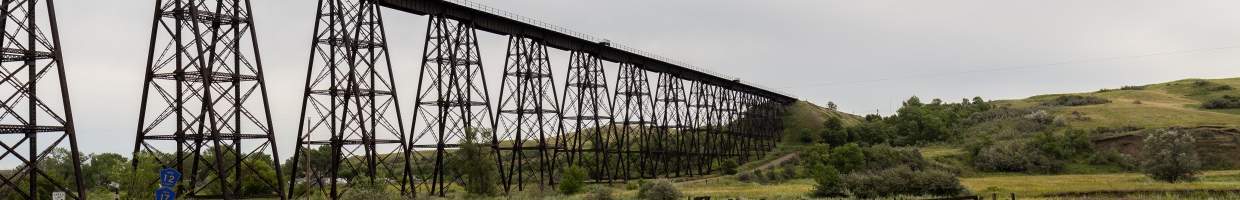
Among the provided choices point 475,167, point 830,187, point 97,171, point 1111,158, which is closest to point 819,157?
point 830,187

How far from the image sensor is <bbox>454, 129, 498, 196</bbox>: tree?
1195 inches

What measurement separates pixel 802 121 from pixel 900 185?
6224 centimetres

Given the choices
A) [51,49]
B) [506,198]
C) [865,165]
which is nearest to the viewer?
[51,49]

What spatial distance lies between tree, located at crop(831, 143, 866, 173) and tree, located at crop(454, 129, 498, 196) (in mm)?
27605

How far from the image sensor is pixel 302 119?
25.7 metres

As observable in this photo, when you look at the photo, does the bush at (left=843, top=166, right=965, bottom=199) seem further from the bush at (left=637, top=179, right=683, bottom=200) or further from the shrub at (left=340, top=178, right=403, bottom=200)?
the shrub at (left=340, top=178, right=403, bottom=200)

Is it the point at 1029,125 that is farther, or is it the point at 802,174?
the point at 1029,125

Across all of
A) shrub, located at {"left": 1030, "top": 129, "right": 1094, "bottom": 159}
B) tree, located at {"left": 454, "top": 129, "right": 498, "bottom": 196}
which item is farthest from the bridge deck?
shrub, located at {"left": 1030, "top": 129, "right": 1094, "bottom": 159}

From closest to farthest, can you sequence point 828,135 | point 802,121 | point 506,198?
point 506,198 → point 828,135 → point 802,121

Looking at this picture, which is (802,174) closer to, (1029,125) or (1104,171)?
(1104,171)

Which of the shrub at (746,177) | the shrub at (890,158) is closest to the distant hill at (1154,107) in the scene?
the shrub at (890,158)

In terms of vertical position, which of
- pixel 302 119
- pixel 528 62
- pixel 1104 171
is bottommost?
pixel 1104 171

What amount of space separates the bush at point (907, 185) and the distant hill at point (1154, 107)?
4613 cm

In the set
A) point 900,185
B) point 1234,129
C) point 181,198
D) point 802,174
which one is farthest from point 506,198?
point 1234,129
